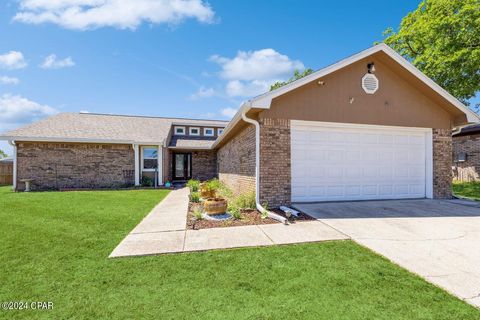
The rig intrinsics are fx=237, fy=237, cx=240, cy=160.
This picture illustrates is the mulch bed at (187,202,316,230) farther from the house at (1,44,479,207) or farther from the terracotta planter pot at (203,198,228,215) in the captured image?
the house at (1,44,479,207)

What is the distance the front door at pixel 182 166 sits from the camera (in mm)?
17931

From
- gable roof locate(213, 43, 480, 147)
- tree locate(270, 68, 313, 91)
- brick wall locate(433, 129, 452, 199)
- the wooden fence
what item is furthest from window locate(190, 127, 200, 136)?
brick wall locate(433, 129, 452, 199)

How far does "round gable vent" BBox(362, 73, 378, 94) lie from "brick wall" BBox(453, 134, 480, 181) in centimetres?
995

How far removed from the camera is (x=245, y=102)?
21.3 feet

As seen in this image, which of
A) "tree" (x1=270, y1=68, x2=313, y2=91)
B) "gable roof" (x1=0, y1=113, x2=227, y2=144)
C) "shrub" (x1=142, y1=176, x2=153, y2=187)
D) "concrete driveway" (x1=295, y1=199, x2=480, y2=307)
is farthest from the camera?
"tree" (x1=270, y1=68, x2=313, y2=91)

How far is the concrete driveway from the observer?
3.12 m

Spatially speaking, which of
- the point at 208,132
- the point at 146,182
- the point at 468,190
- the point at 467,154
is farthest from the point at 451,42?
the point at 146,182

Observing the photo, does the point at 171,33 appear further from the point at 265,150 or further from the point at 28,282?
the point at 28,282

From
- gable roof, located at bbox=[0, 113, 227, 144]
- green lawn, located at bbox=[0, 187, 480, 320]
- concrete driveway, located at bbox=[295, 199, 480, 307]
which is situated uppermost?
gable roof, located at bbox=[0, 113, 227, 144]

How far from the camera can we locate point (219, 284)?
2.93m

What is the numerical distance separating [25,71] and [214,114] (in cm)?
1556

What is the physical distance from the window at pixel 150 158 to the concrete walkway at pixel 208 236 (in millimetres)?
9872

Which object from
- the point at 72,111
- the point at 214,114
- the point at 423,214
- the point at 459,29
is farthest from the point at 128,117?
the point at 459,29

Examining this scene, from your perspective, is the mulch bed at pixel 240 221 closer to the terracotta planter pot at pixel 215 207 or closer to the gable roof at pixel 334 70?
the terracotta planter pot at pixel 215 207
